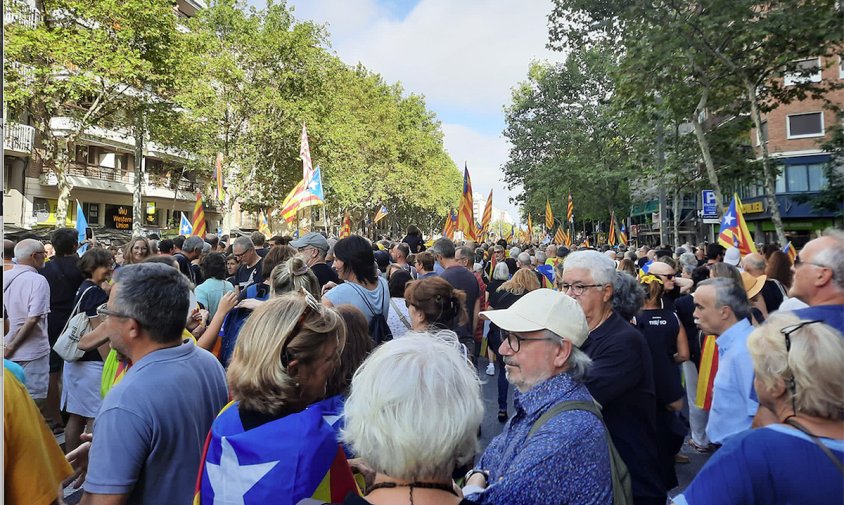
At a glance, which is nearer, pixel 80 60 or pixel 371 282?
pixel 371 282

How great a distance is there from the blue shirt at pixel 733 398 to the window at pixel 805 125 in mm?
35715

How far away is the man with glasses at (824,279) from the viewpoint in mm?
3164

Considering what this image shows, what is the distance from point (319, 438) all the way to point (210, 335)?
2375 millimetres

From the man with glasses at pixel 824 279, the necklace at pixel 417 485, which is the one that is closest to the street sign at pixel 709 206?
the man with glasses at pixel 824 279

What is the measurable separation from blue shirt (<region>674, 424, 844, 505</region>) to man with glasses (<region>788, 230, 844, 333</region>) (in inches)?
67.0

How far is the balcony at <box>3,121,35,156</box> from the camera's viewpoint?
1012 inches

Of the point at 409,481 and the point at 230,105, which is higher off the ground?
the point at 230,105

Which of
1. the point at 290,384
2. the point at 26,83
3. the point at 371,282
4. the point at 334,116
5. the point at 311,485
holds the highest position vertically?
the point at 334,116

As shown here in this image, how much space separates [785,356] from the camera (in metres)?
1.93

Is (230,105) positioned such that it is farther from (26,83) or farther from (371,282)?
(371,282)

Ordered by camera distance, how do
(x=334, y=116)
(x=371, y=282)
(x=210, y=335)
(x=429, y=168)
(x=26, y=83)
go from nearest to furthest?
(x=210, y=335) < (x=371, y=282) < (x=26, y=83) < (x=334, y=116) < (x=429, y=168)

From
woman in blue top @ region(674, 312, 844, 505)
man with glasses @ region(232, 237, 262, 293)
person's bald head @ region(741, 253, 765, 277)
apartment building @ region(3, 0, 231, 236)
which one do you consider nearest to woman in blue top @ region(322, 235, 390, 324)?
man with glasses @ region(232, 237, 262, 293)

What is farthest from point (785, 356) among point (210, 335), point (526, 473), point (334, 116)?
point (334, 116)

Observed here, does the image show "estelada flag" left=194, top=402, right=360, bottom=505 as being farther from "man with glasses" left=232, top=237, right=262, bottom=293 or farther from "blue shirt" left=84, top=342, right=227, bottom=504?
"man with glasses" left=232, top=237, right=262, bottom=293
